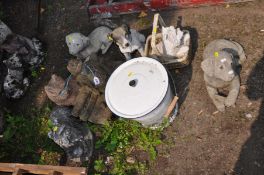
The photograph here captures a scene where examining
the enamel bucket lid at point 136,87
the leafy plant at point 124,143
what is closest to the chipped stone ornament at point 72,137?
the leafy plant at point 124,143

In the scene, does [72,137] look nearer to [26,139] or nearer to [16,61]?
[26,139]

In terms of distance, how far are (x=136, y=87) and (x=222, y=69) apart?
1.30 m

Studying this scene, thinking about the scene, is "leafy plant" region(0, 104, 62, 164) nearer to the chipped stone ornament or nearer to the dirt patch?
the dirt patch

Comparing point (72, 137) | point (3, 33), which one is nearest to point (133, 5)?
point (3, 33)

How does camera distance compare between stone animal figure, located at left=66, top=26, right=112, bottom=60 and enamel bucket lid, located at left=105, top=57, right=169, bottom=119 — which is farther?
stone animal figure, located at left=66, top=26, right=112, bottom=60

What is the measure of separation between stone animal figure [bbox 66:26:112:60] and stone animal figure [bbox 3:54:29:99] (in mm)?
1113

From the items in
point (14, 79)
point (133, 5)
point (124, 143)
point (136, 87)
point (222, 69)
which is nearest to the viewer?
point (222, 69)

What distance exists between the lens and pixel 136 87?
576 centimetres

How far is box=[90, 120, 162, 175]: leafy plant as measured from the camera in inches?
239

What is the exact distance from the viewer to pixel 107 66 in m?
6.53

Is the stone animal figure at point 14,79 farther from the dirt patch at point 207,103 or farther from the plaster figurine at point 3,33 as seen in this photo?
the plaster figurine at point 3,33

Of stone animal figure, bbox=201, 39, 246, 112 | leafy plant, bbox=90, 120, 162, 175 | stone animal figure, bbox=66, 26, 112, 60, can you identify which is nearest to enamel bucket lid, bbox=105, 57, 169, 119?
leafy plant, bbox=90, 120, 162, 175

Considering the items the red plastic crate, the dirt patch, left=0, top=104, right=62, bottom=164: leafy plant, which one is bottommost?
left=0, top=104, right=62, bottom=164: leafy plant

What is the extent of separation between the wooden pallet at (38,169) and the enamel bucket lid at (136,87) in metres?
1.07
